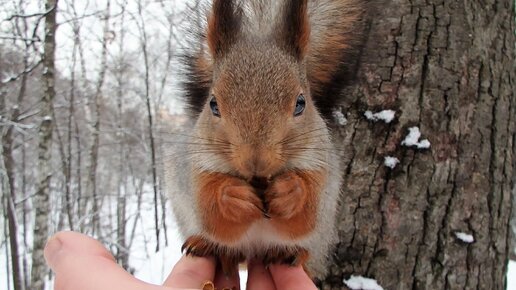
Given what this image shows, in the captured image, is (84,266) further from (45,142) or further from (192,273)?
(45,142)

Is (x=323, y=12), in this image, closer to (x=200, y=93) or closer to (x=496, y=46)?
(x=200, y=93)

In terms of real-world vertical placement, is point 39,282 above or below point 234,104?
below

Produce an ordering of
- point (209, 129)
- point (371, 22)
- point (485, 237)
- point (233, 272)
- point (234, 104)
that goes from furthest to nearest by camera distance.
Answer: point (485, 237) → point (371, 22) → point (233, 272) → point (209, 129) → point (234, 104)

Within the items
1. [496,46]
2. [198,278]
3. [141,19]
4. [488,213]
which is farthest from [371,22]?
[141,19]

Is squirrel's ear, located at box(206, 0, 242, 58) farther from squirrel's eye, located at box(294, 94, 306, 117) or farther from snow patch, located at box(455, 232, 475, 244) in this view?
snow patch, located at box(455, 232, 475, 244)

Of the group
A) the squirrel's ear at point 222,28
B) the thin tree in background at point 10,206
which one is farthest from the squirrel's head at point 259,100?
the thin tree in background at point 10,206

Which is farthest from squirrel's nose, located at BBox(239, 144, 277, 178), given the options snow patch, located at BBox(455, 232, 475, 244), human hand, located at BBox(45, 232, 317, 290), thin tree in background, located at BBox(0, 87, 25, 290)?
thin tree in background, located at BBox(0, 87, 25, 290)

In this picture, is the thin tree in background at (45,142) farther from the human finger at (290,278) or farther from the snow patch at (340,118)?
the human finger at (290,278)
